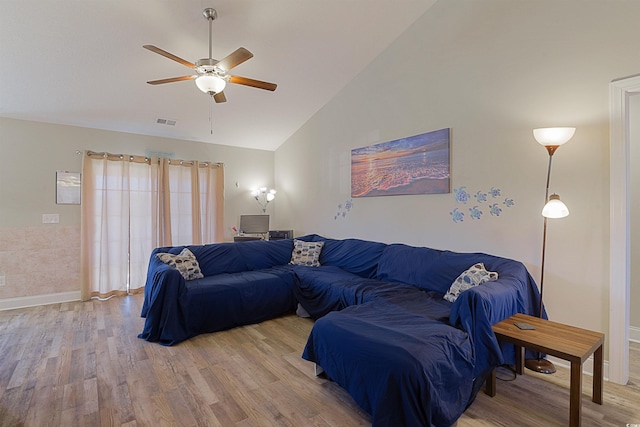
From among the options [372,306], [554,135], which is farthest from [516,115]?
[372,306]

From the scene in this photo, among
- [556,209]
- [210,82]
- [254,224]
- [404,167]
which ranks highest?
[210,82]

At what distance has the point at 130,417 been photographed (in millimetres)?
1918

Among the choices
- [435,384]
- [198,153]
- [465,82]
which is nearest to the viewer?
[435,384]

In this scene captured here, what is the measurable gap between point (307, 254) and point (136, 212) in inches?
109

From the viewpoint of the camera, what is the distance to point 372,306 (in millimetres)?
2613

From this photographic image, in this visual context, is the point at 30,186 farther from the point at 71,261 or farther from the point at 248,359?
the point at 248,359

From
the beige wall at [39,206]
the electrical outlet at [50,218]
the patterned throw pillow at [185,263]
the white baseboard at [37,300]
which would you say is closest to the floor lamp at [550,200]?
the patterned throw pillow at [185,263]

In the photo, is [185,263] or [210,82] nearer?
[210,82]

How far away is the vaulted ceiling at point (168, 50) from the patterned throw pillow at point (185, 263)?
82.2 inches

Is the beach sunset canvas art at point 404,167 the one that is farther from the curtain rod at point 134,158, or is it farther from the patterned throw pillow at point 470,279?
the curtain rod at point 134,158

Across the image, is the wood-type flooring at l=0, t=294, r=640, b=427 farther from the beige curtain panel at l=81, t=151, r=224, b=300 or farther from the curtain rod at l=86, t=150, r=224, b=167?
the curtain rod at l=86, t=150, r=224, b=167

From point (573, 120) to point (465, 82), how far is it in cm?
105

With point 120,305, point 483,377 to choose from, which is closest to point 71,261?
point 120,305

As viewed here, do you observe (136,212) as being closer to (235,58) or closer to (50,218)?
(50,218)
